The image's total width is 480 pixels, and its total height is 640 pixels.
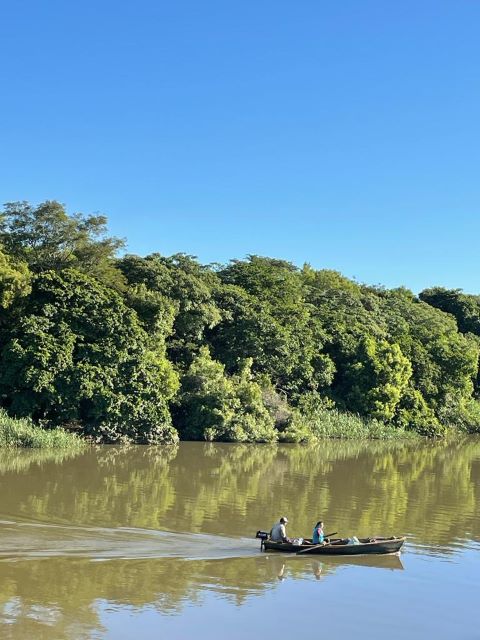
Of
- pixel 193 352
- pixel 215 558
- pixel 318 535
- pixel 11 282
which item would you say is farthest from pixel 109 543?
pixel 193 352

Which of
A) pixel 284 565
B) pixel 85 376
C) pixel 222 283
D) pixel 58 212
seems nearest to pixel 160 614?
pixel 284 565

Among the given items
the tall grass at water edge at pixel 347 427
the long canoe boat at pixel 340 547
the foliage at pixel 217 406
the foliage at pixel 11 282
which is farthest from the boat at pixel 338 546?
the tall grass at water edge at pixel 347 427

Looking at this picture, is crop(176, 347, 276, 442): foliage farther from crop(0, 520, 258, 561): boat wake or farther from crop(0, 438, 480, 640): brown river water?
crop(0, 520, 258, 561): boat wake

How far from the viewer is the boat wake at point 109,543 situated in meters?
14.6

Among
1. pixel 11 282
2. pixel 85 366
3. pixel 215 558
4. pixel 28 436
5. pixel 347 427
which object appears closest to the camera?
pixel 215 558

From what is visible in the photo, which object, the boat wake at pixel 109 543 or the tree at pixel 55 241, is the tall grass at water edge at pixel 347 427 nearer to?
the tree at pixel 55 241

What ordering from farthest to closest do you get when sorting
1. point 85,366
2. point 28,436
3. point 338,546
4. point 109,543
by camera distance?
point 85,366, point 28,436, point 338,546, point 109,543

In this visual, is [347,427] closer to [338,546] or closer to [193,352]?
[193,352]

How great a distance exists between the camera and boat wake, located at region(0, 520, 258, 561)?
47.9 feet

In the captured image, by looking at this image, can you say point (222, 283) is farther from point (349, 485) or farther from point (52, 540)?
point (52, 540)

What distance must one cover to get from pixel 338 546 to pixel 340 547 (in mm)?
61

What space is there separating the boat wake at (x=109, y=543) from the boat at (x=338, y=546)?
0.52m

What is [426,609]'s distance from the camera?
510 inches

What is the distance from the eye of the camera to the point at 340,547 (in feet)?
52.5
